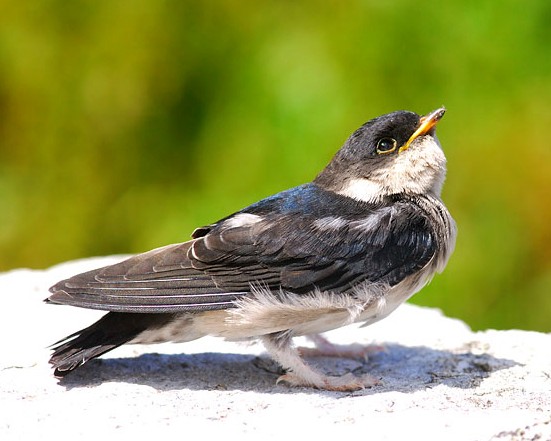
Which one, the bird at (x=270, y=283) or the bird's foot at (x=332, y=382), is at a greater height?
the bird at (x=270, y=283)

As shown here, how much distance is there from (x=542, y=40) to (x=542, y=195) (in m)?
1.00

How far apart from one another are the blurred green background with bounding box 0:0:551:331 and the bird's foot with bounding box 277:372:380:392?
1878 mm

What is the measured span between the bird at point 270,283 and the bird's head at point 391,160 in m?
0.19

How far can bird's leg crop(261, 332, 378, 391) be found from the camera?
4.56 meters

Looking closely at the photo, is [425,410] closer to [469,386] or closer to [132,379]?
[469,386]

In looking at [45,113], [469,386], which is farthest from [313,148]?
[469,386]

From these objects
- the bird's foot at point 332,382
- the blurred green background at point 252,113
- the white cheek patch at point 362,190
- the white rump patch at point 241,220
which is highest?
the blurred green background at point 252,113

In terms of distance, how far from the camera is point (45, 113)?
7156 millimetres

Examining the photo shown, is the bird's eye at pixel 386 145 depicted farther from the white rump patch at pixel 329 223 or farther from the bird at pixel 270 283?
the white rump patch at pixel 329 223

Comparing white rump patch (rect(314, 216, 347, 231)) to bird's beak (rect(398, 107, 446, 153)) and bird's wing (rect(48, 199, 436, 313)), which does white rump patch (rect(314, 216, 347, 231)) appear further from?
bird's beak (rect(398, 107, 446, 153))

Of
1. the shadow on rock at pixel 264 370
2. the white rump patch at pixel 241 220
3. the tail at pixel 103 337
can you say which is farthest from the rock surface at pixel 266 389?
the white rump patch at pixel 241 220

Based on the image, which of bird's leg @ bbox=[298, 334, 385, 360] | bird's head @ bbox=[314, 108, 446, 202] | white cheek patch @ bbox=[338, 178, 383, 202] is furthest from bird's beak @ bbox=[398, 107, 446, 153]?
bird's leg @ bbox=[298, 334, 385, 360]

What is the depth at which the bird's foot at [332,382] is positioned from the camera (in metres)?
4.54

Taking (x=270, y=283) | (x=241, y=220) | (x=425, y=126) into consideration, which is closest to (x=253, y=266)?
(x=270, y=283)
